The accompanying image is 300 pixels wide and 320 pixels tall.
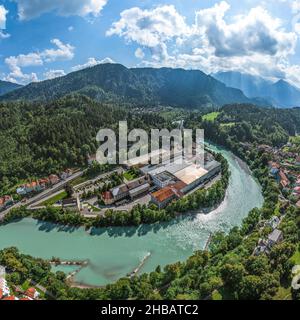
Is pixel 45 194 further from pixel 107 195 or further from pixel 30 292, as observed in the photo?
pixel 30 292

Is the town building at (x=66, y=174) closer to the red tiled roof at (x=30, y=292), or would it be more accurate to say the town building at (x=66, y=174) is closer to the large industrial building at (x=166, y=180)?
the large industrial building at (x=166, y=180)

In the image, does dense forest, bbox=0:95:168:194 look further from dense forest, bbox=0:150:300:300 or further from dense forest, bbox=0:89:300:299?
dense forest, bbox=0:150:300:300

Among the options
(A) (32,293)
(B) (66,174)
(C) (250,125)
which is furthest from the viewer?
(C) (250,125)

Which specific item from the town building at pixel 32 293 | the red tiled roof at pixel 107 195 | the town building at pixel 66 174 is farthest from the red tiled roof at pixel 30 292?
the town building at pixel 66 174

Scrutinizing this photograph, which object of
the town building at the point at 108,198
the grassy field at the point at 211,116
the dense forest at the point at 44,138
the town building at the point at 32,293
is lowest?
the town building at the point at 32,293

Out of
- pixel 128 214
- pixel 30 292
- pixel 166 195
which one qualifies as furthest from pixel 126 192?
pixel 30 292

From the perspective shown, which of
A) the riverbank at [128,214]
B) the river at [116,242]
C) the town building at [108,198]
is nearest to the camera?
the river at [116,242]

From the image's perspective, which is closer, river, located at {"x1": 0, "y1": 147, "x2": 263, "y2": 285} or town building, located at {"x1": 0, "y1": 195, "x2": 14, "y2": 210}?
river, located at {"x1": 0, "y1": 147, "x2": 263, "y2": 285}

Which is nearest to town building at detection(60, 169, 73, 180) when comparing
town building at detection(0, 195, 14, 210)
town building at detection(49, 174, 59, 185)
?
town building at detection(49, 174, 59, 185)
